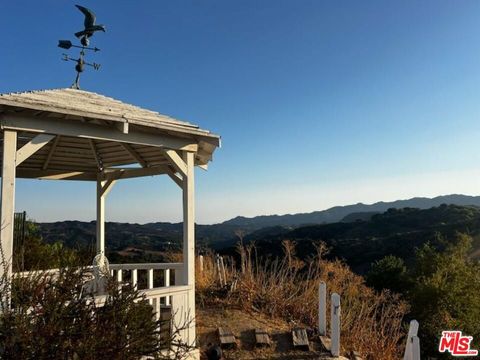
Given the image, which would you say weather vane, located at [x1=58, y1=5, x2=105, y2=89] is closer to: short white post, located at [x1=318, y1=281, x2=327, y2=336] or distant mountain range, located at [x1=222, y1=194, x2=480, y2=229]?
short white post, located at [x1=318, y1=281, x2=327, y2=336]

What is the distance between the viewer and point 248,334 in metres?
6.87

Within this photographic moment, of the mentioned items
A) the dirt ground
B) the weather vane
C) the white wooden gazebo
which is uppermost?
the weather vane

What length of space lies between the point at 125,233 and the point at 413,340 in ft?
103

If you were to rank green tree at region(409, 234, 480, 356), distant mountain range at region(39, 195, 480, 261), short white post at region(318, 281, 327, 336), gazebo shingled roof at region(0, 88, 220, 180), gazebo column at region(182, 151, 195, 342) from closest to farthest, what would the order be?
gazebo shingled roof at region(0, 88, 220, 180) < gazebo column at region(182, 151, 195, 342) < short white post at region(318, 281, 327, 336) < green tree at region(409, 234, 480, 356) < distant mountain range at region(39, 195, 480, 261)

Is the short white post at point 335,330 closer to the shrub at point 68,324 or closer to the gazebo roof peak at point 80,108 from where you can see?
the gazebo roof peak at point 80,108

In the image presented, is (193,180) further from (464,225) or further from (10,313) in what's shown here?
(464,225)

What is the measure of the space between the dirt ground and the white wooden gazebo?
0.76 m

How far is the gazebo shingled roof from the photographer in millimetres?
4871

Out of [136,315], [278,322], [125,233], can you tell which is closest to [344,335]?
[278,322]

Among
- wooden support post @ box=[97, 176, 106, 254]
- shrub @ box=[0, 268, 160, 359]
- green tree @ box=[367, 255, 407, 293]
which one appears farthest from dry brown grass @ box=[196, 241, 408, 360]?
green tree @ box=[367, 255, 407, 293]

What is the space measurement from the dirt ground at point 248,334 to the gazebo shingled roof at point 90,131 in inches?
105

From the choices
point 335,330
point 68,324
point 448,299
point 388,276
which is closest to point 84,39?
point 68,324

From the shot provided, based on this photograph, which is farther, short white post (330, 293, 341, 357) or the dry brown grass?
the dry brown grass

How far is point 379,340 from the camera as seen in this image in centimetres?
743
